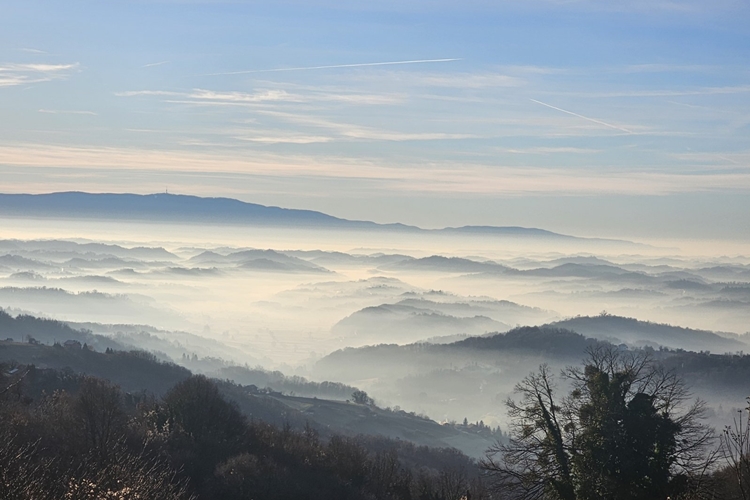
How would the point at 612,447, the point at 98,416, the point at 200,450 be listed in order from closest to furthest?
the point at 612,447, the point at 200,450, the point at 98,416

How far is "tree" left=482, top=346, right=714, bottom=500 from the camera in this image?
2984 centimetres

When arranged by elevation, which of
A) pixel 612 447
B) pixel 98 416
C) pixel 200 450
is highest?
pixel 612 447

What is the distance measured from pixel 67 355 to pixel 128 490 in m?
170

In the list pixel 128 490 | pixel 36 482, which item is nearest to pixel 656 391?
pixel 128 490

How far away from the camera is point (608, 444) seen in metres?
30.4

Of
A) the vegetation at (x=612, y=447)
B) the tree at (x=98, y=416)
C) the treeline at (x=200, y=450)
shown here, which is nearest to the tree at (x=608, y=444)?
the vegetation at (x=612, y=447)

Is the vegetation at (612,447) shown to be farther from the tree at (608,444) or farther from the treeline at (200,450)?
the treeline at (200,450)

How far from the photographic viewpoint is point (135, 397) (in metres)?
106

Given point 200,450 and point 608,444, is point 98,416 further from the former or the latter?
point 608,444

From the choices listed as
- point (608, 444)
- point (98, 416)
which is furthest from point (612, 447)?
point (98, 416)

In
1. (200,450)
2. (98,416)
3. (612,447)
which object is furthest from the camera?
(98,416)

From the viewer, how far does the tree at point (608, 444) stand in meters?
29.8

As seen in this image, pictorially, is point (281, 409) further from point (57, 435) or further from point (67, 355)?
point (57, 435)

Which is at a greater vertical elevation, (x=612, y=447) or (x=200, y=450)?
(x=612, y=447)
